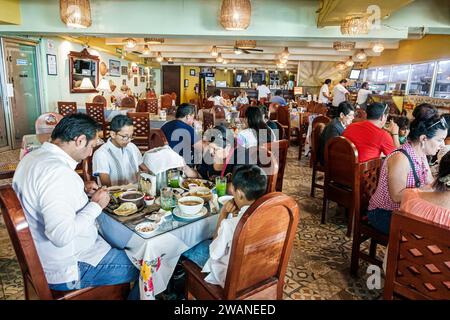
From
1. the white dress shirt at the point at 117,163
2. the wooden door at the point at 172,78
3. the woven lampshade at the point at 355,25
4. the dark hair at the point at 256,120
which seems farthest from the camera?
the wooden door at the point at 172,78

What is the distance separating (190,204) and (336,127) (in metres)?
2.52

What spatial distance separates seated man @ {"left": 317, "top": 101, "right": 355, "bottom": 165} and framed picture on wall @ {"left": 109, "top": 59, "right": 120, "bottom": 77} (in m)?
8.21

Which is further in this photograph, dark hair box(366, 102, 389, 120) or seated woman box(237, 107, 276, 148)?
seated woman box(237, 107, 276, 148)

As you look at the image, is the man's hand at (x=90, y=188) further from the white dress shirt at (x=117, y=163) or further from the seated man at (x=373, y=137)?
the seated man at (x=373, y=137)

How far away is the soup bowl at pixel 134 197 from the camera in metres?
1.85

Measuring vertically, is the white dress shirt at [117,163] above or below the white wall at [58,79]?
below

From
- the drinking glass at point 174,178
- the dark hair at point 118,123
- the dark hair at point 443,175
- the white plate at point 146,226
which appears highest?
the dark hair at point 118,123

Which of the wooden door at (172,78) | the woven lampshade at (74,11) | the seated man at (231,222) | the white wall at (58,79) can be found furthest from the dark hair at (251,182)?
the wooden door at (172,78)

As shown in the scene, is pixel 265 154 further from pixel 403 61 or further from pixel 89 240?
pixel 403 61

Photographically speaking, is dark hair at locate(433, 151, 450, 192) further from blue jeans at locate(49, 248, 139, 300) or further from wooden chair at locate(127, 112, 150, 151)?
wooden chair at locate(127, 112, 150, 151)

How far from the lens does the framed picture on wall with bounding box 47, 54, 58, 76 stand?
6.85 m

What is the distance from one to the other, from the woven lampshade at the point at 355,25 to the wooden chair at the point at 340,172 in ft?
6.13

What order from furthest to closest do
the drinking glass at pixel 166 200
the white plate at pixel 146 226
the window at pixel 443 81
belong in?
the window at pixel 443 81
the drinking glass at pixel 166 200
the white plate at pixel 146 226

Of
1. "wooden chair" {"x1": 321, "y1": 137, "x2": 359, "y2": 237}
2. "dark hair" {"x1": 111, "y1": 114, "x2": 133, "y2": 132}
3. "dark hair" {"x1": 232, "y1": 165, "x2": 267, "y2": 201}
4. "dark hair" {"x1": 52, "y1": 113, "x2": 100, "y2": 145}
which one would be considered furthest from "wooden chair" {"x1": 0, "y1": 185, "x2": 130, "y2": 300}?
"wooden chair" {"x1": 321, "y1": 137, "x2": 359, "y2": 237}
